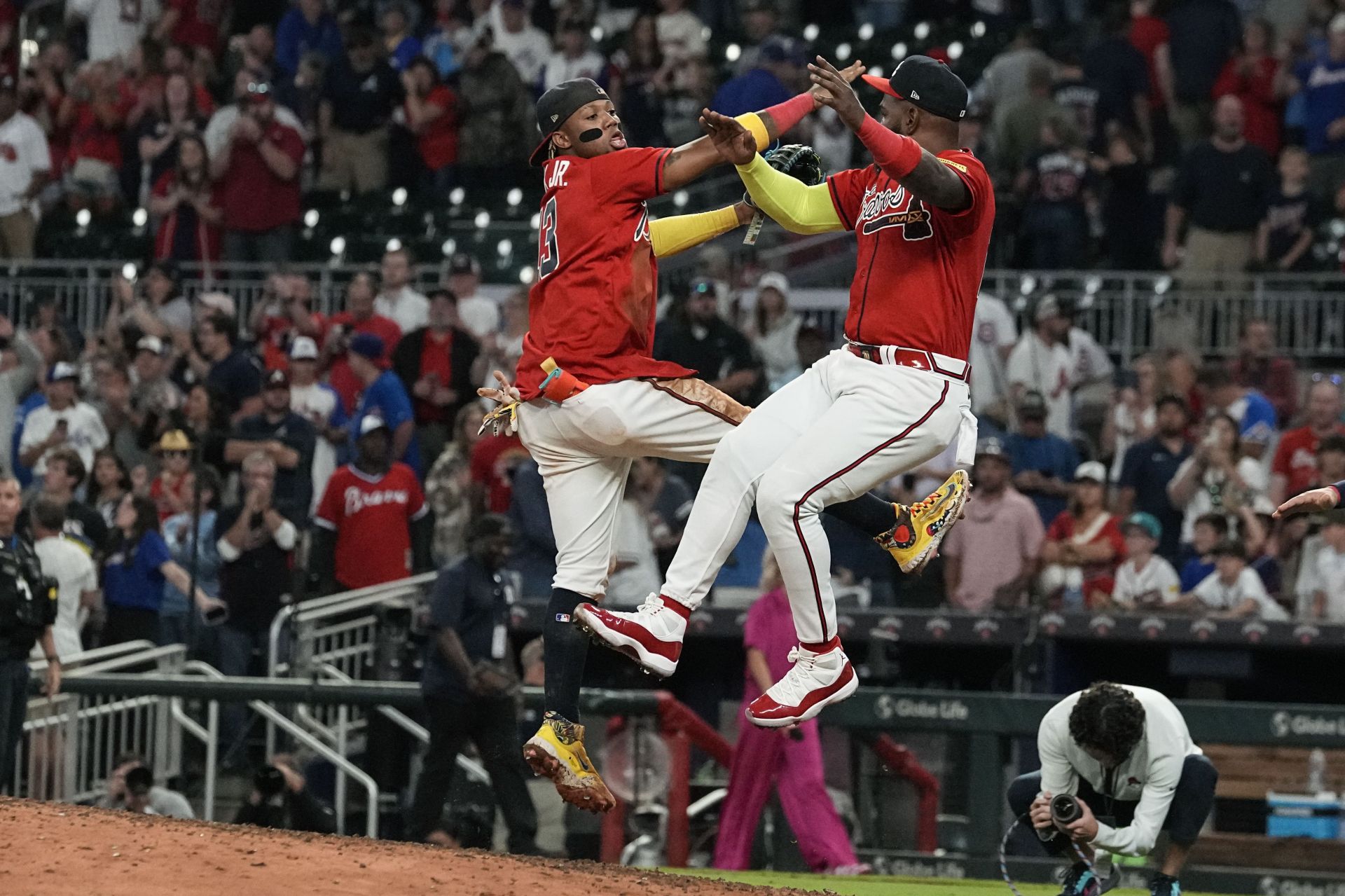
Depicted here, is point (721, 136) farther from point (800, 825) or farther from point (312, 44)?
point (312, 44)

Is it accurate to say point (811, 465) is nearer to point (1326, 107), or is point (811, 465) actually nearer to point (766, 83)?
point (766, 83)

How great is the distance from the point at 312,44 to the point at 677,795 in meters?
10.3

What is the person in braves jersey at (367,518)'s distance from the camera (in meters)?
12.7

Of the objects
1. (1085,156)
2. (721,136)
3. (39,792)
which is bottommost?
(39,792)

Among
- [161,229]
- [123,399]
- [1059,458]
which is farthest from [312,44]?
[1059,458]

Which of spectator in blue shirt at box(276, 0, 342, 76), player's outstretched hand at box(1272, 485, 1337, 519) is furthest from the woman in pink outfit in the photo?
spectator in blue shirt at box(276, 0, 342, 76)

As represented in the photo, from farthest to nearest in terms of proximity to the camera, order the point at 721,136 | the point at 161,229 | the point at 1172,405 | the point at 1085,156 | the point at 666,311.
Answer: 1. the point at 161,229
2. the point at 1085,156
3. the point at 666,311
4. the point at 1172,405
5. the point at 721,136

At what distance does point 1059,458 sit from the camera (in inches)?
502

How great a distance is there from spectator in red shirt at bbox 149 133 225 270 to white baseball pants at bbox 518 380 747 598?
9.82 meters

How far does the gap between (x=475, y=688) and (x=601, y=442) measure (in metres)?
3.83

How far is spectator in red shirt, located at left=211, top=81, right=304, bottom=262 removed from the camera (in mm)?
16203

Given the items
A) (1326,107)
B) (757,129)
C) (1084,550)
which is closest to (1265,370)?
(1084,550)

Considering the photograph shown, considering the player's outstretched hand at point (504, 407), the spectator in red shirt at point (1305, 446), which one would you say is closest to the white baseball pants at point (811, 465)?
the player's outstretched hand at point (504, 407)

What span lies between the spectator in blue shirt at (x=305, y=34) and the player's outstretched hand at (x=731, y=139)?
489 inches
